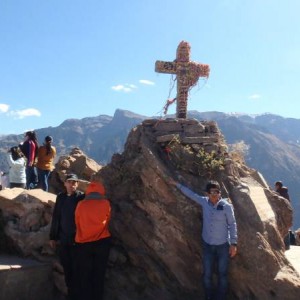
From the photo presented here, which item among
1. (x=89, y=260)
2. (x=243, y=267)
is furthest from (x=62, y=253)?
(x=243, y=267)

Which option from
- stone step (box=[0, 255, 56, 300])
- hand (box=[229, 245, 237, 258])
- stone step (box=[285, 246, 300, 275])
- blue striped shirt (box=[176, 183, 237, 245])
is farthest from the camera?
stone step (box=[285, 246, 300, 275])

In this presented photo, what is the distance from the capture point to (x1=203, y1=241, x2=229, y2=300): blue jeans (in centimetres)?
915

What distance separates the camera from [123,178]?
11312 mm

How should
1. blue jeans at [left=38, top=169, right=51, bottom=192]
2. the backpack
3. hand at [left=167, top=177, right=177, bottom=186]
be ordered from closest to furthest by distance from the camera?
the backpack → hand at [left=167, top=177, right=177, bottom=186] → blue jeans at [left=38, top=169, right=51, bottom=192]

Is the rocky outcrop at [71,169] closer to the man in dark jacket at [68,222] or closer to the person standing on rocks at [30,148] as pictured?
the person standing on rocks at [30,148]

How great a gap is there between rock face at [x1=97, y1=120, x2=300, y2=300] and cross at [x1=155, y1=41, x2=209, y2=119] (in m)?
1.72

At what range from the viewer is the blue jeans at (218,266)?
30.0 feet

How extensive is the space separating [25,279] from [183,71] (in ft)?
25.9

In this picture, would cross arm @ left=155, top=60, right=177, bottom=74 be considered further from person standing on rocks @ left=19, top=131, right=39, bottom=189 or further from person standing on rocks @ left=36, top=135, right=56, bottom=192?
person standing on rocks @ left=19, top=131, right=39, bottom=189

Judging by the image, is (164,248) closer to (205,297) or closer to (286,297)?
(205,297)

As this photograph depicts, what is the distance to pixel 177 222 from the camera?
33.7ft

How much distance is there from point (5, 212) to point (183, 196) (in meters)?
5.12

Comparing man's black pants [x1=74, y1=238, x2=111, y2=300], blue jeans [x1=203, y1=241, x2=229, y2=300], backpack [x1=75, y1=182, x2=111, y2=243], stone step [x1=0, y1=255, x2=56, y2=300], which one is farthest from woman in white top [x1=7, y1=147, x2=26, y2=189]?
blue jeans [x1=203, y1=241, x2=229, y2=300]

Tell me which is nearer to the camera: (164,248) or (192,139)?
(164,248)
